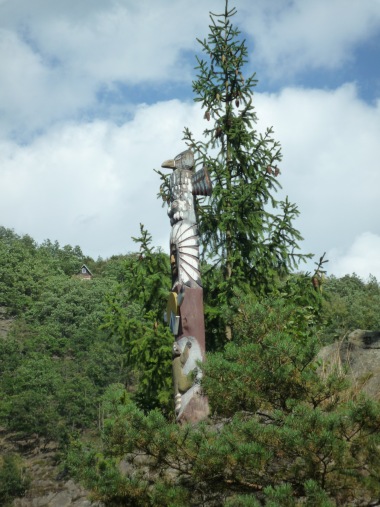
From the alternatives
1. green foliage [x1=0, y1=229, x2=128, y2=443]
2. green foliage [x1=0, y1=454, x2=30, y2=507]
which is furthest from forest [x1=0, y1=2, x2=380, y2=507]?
green foliage [x1=0, y1=229, x2=128, y2=443]

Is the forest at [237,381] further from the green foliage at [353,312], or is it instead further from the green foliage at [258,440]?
the green foliage at [353,312]

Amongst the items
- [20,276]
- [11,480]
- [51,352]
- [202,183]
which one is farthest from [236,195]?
[20,276]

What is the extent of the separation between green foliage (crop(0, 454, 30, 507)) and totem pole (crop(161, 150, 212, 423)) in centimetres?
2400

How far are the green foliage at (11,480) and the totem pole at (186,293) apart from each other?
24.0 metres

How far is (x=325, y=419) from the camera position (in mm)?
5207

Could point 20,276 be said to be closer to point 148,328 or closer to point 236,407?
point 148,328

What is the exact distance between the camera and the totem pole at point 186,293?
830cm

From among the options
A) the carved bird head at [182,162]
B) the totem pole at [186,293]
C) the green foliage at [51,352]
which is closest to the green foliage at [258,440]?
the totem pole at [186,293]

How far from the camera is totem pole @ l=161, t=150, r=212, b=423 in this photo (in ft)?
27.2

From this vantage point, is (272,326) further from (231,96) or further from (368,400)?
(231,96)

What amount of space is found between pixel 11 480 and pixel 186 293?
24.8 m

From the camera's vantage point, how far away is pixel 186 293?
9094 mm

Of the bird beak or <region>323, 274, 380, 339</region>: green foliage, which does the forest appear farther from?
<region>323, 274, 380, 339</region>: green foliage

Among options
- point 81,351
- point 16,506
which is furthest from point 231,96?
point 81,351
